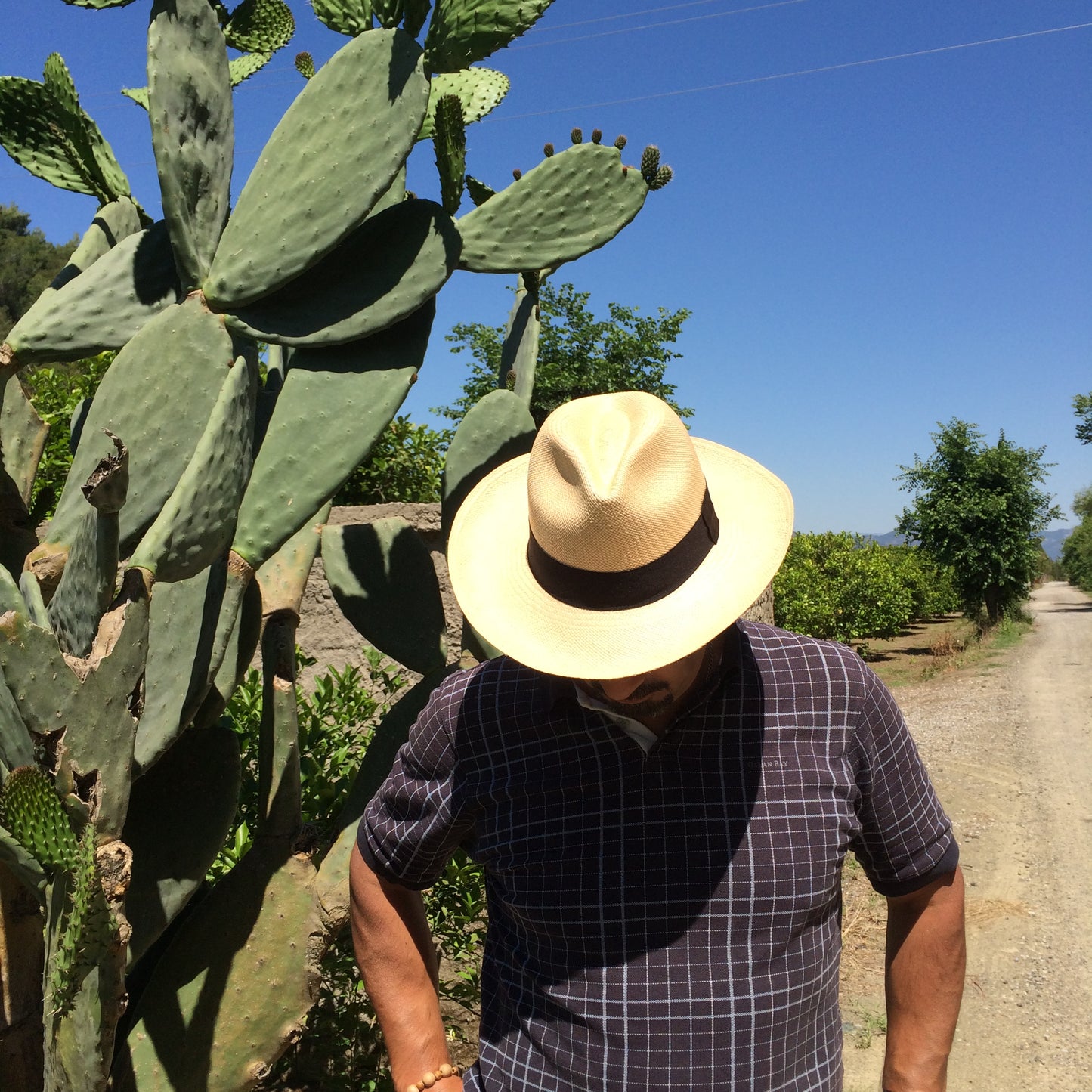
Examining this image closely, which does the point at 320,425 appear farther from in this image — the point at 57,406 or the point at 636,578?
the point at 57,406

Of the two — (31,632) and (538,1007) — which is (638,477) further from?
(31,632)

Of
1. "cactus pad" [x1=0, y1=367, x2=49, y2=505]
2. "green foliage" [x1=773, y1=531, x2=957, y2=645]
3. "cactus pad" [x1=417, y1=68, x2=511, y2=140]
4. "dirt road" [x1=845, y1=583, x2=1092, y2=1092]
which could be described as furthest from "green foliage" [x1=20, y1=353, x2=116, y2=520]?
"green foliage" [x1=773, y1=531, x2=957, y2=645]

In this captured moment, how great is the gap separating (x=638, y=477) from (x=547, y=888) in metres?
0.64

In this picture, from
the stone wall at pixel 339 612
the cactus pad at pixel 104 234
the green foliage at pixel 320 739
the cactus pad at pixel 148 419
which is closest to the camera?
the cactus pad at pixel 148 419

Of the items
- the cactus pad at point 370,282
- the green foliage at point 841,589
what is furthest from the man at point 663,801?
the green foliage at point 841,589

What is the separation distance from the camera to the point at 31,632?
5.64ft

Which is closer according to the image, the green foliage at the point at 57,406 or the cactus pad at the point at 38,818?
the cactus pad at the point at 38,818

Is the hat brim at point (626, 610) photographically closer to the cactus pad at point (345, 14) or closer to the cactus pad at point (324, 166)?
the cactus pad at point (324, 166)

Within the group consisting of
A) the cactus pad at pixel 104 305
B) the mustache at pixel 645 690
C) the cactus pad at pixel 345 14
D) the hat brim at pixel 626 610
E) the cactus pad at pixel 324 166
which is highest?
the cactus pad at pixel 345 14

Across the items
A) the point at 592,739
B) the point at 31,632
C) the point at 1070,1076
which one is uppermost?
the point at 31,632

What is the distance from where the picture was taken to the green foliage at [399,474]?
5.85 m

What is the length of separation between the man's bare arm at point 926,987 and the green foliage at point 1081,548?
184ft

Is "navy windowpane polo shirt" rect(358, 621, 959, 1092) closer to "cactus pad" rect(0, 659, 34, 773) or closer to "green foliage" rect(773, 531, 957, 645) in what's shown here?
"cactus pad" rect(0, 659, 34, 773)

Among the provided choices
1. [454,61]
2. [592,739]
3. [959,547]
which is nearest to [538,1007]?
[592,739]
